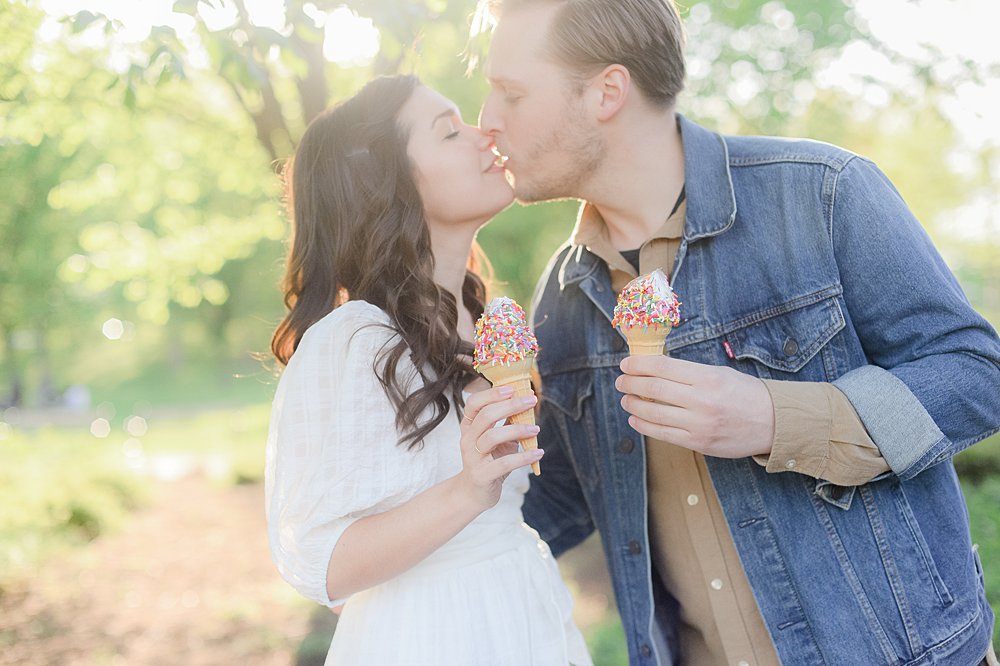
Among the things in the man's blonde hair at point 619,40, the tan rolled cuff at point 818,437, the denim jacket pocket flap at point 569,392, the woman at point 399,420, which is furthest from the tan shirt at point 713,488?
the man's blonde hair at point 619,40

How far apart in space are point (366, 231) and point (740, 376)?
1.32 m

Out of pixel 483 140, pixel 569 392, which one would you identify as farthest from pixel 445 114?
pixel 569 392

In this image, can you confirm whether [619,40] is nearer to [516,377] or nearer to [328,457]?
[516,377]

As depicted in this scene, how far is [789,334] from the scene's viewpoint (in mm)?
2623

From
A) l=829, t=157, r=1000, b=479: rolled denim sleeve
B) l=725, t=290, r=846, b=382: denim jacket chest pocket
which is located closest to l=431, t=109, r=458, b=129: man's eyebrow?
l=725, t=290, r=846, b=382: denim jacket chest pocket

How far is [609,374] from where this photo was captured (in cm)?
296

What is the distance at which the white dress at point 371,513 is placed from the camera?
2328mm

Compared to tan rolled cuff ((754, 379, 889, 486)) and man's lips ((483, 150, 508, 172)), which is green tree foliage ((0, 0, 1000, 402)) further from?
tan rolled cuff ((754, 379, 889, 486))

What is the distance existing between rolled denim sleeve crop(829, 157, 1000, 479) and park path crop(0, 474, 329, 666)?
546 cm

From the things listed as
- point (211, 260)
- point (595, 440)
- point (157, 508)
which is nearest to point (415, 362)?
point (595, 440)

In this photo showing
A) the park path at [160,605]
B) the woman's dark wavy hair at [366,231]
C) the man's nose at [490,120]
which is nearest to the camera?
the woman's dark wavy hair at [366,231]

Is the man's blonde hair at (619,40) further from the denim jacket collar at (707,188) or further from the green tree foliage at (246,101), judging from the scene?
the green tree foliage at (246,101)

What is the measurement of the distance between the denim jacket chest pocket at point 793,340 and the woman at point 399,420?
0.84 m

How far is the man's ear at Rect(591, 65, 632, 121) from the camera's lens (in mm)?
2982
